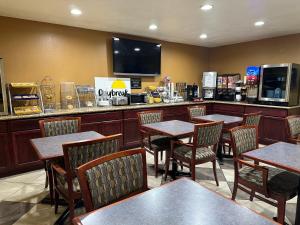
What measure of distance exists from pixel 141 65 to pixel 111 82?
2.67 feet

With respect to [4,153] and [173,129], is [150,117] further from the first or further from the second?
[4,153]

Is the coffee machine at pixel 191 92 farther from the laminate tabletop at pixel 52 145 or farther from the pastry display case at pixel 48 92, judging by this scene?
the laminate tabletop at pixel 52 145

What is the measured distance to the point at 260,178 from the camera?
6.17 ft

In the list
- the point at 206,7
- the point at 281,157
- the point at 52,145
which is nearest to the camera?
the point at 281,157

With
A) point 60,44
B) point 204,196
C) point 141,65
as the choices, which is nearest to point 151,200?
point 204,196

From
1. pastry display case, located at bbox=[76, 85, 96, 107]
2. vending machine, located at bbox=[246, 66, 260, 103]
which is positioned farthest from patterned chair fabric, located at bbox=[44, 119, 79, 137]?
vending machine, located at bbox=[246, 66, 260, 103]

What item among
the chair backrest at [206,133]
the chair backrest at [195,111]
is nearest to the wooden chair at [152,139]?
the chair backrest at [206,133]

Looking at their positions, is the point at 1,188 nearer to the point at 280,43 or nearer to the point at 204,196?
the point at 204,196

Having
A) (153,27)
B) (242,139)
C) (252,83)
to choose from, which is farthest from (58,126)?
(252,83)

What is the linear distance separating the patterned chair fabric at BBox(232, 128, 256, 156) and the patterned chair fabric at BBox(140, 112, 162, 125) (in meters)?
1.54

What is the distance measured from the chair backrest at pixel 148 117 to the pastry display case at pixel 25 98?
5.19 ft

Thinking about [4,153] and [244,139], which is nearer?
[244,139]

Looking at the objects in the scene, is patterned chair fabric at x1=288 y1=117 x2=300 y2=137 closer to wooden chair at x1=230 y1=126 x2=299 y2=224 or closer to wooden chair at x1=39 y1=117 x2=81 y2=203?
wooden chair at x1=230 y1=126 x2=299 y2=224

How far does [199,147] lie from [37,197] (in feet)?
6.62
